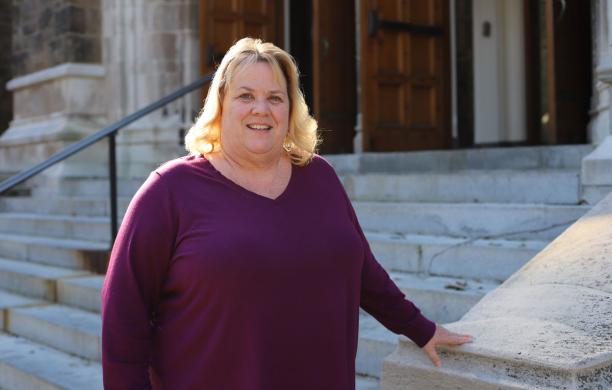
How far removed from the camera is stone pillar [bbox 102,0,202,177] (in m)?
7.80

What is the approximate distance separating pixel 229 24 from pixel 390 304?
5812mm

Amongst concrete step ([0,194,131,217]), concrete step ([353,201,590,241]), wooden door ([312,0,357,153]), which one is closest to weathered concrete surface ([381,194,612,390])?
concrete step ([353,201,590,241])

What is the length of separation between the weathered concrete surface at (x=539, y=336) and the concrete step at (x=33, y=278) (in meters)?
3.32

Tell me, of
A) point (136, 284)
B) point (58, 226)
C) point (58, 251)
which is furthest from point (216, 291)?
point (58, 226)

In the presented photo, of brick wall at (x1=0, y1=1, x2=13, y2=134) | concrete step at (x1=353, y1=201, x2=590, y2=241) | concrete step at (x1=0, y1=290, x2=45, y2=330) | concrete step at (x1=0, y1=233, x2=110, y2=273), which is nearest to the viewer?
concrete step at (x1=353, y1=201, x2=590, y2=241)

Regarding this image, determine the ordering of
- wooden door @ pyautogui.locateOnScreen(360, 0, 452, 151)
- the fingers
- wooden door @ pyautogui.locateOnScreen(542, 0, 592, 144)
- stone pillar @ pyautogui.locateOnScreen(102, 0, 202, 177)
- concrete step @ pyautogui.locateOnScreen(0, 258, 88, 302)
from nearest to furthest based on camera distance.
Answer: the fingers → concrete step @ pyautogui.locateOnScreen(0, 258, 88, 302) → wooden door @ pyautogui.locateOnScreen(542, 0, 592, 144) → wooden door @ pyautogui.locateOnScreen(360, 0, 452, 151) → stone pillar @ pyautogui.locateOnScreen(102, 0, 202, 177)

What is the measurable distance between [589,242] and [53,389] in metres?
2.39

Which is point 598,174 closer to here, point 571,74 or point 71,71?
point 571,74

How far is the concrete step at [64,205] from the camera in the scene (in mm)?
6594

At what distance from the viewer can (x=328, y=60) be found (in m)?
7.51

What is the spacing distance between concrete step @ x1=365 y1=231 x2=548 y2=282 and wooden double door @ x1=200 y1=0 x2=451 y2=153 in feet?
8.24

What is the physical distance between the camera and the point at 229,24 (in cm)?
755

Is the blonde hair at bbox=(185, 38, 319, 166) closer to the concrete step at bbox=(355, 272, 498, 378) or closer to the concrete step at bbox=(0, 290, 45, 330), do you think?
the concrete step at bbox=(355, 272, 498, 378)

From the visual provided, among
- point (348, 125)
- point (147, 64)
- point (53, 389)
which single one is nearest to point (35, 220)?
point (147, 64)
